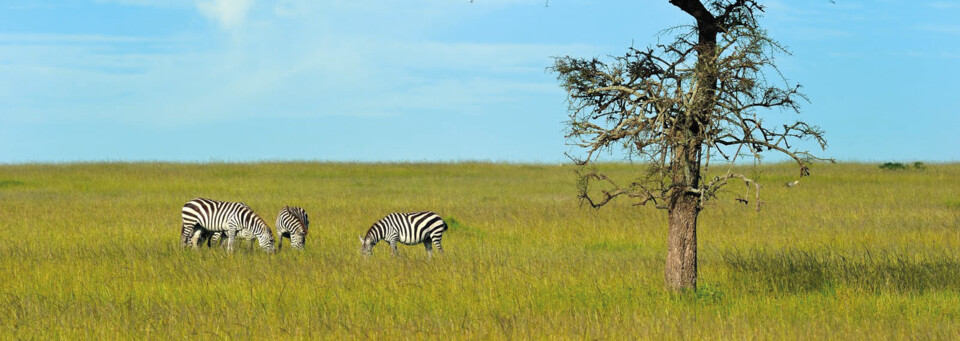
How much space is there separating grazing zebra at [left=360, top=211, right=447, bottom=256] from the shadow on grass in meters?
5.01

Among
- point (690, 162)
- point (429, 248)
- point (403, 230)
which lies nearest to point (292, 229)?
point (403, 230)

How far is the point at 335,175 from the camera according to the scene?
4525cm

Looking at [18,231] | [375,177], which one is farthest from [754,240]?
[375,177]

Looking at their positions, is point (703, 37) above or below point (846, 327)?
above

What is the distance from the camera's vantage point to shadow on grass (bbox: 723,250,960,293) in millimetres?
12227

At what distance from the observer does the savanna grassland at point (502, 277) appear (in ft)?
31.1

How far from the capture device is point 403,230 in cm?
1484

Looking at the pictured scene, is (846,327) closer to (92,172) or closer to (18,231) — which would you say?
(18,231)

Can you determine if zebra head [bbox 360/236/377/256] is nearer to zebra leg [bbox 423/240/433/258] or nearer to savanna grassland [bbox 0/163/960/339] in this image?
savanna grassland [bbox 0/163/960/339]

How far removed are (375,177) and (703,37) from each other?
34.5 meters

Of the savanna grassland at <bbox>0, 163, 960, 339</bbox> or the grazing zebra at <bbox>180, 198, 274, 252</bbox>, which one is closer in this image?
the savanna grassland at <bbox>0, 163, 960, 339</bbox>

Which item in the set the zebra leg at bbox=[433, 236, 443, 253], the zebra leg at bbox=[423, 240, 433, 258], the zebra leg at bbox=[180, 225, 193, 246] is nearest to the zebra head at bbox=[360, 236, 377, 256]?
the zebra leg at bbox=[423, 240, 433, 258]

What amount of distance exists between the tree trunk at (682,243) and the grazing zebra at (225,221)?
7.71 m

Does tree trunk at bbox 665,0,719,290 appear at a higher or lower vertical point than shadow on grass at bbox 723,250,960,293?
higher
